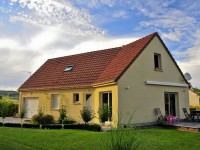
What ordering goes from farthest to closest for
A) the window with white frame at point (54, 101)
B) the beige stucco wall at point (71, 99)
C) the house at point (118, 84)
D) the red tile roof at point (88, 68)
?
the window with white frame at point (54, 101) → the red tile roof at point (88, 68) → the beige stucco wall at point (71, 99) → the house at point (118, 84)

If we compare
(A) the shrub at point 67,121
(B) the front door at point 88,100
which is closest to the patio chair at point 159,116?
(B) the front door at point 88,100

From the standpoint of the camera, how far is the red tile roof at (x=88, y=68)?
21.3 meters

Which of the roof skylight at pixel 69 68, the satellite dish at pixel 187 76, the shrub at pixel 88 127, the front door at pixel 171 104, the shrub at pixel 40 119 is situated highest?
the roof skylight at pixel 69 68

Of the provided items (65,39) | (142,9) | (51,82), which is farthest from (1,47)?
(142,9)

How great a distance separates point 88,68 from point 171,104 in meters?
8.73

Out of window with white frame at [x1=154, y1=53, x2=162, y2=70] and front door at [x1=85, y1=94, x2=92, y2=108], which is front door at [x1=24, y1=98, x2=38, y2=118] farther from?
window with white frame at [x1=154, y1=53, x2=162, y2=70]

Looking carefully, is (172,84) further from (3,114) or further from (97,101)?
(3,114)

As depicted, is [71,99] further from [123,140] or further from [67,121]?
[123,140]

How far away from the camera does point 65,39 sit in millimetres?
21266

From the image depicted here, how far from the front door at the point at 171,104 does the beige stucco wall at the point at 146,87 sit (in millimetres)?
386

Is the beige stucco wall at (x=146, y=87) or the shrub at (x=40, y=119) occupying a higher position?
the beige stucco wall at (x=146, y=87)

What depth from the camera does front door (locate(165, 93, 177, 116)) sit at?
23.0 meters

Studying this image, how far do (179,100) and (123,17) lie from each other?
35.6 feet

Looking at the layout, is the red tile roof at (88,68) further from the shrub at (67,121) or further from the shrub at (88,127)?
the shrub at (88,127)
